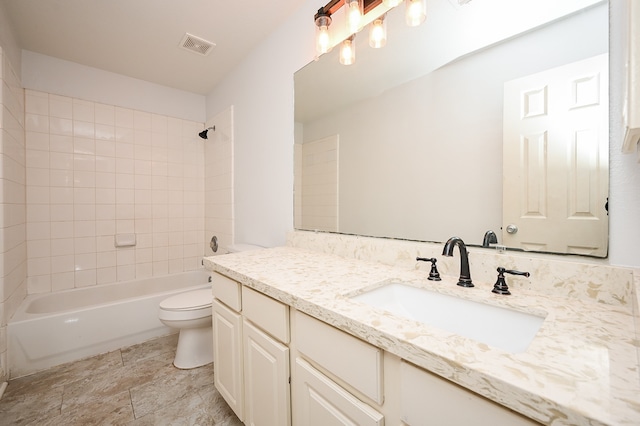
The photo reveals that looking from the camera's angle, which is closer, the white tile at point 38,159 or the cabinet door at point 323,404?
the cabinet door at point 323,404

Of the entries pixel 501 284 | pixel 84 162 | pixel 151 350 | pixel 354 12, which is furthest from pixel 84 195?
pixel 501 284

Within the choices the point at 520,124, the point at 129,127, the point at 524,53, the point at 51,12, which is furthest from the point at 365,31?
the point at 129,127

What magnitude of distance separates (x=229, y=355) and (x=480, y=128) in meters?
1.46

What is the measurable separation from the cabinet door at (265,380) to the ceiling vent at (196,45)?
2141 millimetres

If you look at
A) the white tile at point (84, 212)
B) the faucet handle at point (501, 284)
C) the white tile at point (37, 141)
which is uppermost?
the white tile at point (37, 141)

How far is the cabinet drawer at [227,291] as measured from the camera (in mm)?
A: 1171

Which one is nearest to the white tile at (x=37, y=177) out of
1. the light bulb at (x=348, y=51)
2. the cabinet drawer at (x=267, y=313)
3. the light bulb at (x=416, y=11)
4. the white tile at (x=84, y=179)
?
the white tile at (x=84, y=179)

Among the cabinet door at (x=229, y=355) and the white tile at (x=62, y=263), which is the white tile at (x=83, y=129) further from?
the cabinet door at (x=229, y=355)

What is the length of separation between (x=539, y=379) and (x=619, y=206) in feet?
2.14

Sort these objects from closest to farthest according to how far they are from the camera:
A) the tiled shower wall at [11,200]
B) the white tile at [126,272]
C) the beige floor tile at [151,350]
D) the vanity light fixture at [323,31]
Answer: the vanity light fixture at [323,31] → the tiled shower wall at [11,200] → the beige floor tile at [151,350] → the white tile at [126,272]

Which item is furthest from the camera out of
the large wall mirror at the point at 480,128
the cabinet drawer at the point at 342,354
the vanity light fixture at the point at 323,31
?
the vanity light fixture at the point at 323,31

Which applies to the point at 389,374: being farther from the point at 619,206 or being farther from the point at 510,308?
the point at 619,206

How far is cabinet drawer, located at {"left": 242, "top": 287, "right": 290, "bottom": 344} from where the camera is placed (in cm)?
90

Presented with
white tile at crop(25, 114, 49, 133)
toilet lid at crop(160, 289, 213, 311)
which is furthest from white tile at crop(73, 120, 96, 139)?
toilet lid at crop(160, 289, 213, 311)
